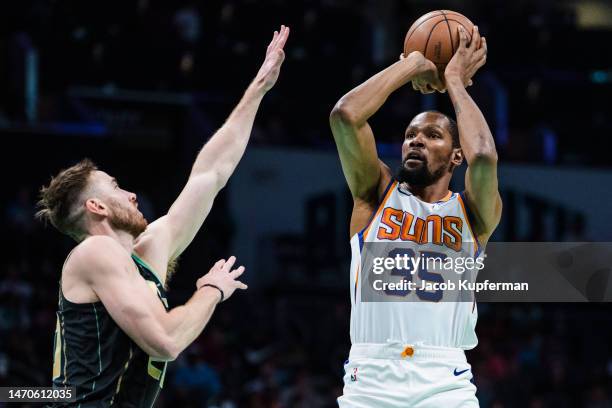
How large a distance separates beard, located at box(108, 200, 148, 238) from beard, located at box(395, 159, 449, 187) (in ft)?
5.15

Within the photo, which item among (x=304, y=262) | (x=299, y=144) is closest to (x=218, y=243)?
(x=304, y=262)

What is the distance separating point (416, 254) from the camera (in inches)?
204

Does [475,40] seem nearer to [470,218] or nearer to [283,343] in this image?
[470,218]

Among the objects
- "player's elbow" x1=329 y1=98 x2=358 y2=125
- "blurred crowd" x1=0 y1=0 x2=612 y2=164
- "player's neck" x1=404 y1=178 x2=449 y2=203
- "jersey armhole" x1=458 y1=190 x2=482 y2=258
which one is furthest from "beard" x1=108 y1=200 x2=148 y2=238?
"blurred crowd" x1=0 y1=0 x2=612 y2=164

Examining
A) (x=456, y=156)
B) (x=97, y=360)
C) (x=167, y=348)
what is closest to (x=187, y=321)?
(x=167, y=348)

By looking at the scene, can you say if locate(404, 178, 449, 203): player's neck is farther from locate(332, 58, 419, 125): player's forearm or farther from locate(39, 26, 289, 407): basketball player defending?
locate(39, 26, 289, 407): basketball player defending

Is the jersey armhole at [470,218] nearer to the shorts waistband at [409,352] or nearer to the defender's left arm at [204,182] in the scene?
the shorts waistband at [409,352]

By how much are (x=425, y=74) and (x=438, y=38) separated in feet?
0.75

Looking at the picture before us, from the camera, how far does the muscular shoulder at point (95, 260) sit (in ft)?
13.7

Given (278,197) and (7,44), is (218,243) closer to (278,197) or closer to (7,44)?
(278,197)

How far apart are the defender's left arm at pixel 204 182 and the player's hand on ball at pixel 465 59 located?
0.96 metres

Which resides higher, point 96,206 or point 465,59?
point 465,59

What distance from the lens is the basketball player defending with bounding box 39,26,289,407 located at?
13.6 ft

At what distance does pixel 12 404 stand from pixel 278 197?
22.0 feet
